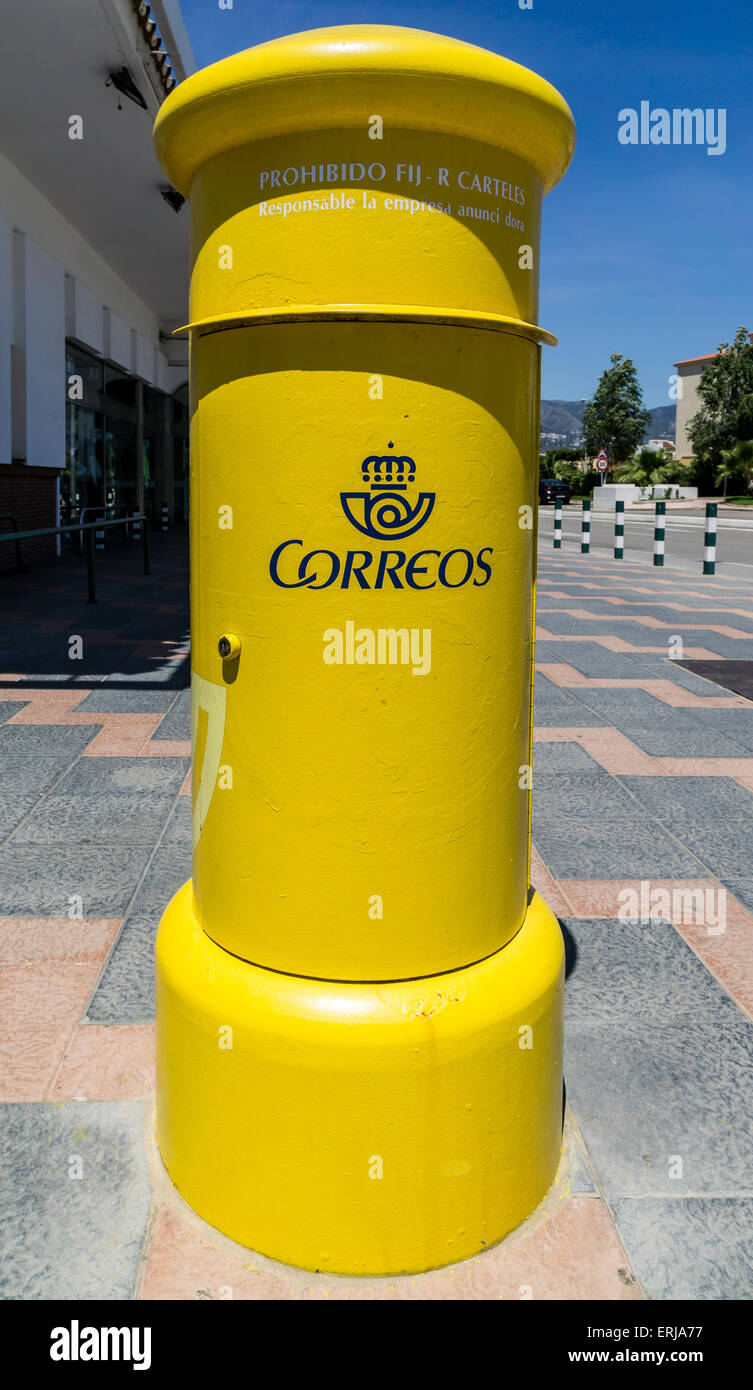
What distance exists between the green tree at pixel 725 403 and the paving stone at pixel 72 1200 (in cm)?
6754

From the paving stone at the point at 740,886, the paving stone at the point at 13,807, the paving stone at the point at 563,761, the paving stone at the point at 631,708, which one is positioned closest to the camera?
the paving stone at the point at 740,886

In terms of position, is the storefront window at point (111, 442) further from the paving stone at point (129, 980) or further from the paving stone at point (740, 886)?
the paving stone at point (740, 886)

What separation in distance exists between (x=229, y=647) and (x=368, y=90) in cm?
98

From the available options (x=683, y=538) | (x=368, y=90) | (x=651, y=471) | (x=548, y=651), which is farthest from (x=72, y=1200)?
(x=651, y=471)

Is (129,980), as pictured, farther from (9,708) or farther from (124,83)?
(124,83)

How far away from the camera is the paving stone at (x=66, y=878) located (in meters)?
3.55

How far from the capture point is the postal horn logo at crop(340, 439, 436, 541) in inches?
71.1

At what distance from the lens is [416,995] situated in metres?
1.96

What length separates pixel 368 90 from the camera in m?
1.74

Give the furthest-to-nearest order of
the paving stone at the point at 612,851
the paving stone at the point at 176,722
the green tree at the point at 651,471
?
the green tree at the point at 651,471 → the paving stone at the point at 176,722 → the paving stone at the point at 612,851

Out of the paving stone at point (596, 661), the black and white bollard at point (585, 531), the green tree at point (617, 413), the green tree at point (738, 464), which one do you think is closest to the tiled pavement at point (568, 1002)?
the paving stone at point (596, 661)

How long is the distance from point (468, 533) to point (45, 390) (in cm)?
1512

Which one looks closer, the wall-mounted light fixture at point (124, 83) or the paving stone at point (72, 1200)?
the paving stone at point (72, 1200)

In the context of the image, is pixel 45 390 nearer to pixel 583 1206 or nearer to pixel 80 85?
pixel 80 85
